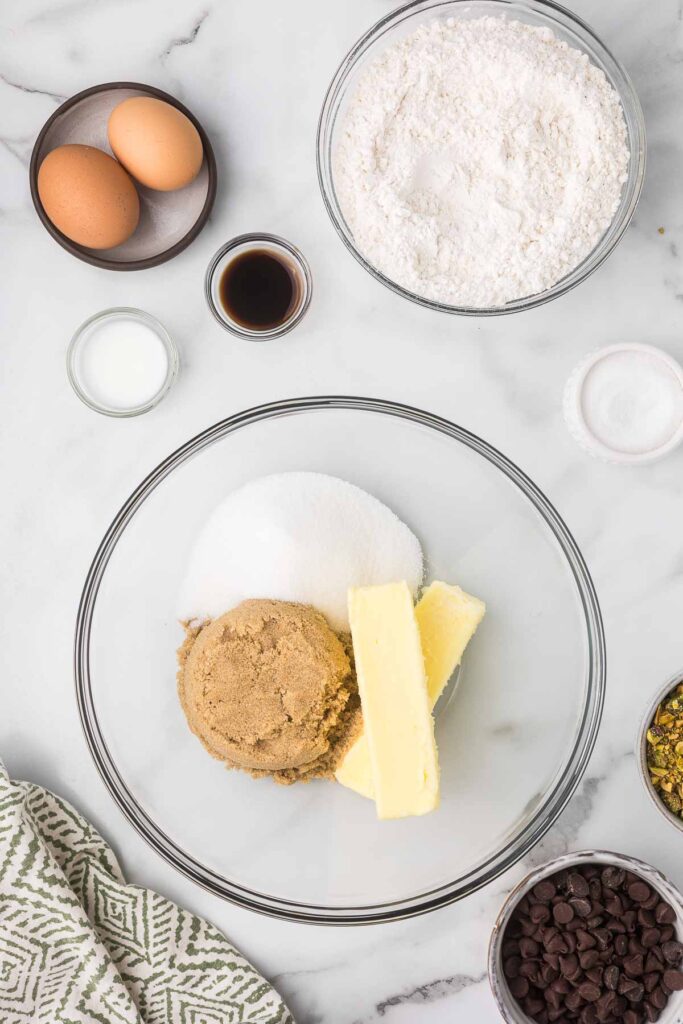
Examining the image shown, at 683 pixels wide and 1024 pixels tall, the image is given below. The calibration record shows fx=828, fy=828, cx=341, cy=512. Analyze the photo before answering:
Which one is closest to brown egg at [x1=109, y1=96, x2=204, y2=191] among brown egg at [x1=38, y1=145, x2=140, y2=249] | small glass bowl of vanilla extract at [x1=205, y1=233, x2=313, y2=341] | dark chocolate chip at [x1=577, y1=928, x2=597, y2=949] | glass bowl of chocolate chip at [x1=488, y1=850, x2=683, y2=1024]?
brown egg at [x1=38, y1=145, x2=140, y2=249]

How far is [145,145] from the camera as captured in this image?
126 cm

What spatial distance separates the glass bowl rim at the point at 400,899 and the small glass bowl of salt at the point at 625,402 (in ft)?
0.48

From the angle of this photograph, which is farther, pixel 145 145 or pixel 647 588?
pixel 647 588

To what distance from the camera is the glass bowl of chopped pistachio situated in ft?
4.14

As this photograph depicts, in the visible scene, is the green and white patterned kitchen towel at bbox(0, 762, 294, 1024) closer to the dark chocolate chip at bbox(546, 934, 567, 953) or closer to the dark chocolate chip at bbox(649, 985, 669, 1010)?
the dark chocolate chip at bbox(546, 934, 567, 953)

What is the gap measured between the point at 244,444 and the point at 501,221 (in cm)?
52

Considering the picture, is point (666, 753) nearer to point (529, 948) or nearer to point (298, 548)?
point (529, 948)

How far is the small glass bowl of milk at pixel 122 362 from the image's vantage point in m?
1.36

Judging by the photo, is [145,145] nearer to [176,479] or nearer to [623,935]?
[176,479]

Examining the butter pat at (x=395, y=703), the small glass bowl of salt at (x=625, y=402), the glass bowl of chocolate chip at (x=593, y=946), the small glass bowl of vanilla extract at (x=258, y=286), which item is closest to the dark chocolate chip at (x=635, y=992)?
the glass bowl of chocolate chip at (x=593, y=946)

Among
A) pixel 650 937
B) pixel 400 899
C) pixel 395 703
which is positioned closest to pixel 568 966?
pixel 650 937

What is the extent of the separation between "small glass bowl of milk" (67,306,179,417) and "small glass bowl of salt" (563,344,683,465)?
672 mm

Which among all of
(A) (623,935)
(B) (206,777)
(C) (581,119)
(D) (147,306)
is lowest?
(A) (623,935)

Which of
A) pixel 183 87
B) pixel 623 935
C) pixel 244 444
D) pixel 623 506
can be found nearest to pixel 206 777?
pixel 244 444
